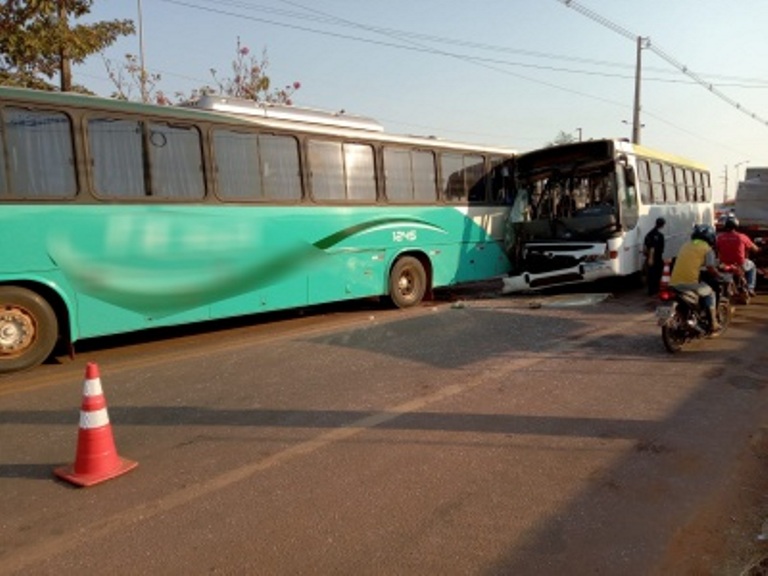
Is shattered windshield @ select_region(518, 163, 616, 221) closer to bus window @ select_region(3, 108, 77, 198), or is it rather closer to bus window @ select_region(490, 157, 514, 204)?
bus window @ select_region(490, 157, 514, 204)

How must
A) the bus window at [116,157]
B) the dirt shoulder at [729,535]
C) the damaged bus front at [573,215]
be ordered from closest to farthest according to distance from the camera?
the dirt shoulder at [729,535] < the bus window at [116,157] < the damaged bus front at [573,215]

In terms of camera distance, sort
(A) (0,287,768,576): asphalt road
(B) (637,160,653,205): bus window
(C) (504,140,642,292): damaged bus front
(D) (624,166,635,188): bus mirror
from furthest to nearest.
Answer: (B) (637,160,653,205): bus window
(D) (624,166,635,188): bus mirror
(C) (504,140,642,292): damaged bus front
(A) (0,287,768,576): asphalt road

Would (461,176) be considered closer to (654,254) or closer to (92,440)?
(654,254)

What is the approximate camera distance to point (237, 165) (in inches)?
356

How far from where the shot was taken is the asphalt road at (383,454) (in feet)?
10.7

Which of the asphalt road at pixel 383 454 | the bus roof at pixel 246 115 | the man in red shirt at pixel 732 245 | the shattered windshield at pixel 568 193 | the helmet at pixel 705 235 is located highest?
the bus roof at pixel 246 115

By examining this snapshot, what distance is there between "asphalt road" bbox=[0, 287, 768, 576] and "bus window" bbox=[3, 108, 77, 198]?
6.94 ft

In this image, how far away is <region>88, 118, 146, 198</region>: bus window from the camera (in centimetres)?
757

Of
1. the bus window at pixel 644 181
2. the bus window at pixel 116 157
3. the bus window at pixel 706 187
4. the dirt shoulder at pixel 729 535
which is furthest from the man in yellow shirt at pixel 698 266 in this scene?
the bus window at pixel 706 187

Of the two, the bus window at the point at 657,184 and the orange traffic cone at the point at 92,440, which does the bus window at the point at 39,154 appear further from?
the bus window at the point at 657,184

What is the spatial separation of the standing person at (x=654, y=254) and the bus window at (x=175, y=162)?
28.9ft

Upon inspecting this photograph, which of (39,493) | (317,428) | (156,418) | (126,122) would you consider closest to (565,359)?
(317,428)

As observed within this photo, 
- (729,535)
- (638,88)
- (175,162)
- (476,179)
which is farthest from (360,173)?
(638,88)

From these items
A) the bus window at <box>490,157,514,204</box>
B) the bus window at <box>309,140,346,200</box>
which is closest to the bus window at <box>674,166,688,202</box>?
the bus window at <box>490,157,514,204</box>
